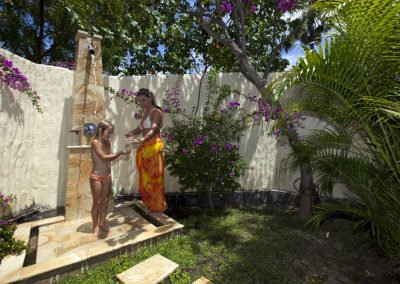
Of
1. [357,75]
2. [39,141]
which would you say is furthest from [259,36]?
[39,141]

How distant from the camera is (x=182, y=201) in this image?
5.30m

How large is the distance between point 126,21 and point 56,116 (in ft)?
10.2

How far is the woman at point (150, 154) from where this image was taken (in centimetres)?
385

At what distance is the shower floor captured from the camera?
265cm

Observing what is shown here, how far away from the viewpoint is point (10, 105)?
3.64m

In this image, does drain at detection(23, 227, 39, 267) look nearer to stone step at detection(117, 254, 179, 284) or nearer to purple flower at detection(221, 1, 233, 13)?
stone step at detection(117, 254, 179, 284)

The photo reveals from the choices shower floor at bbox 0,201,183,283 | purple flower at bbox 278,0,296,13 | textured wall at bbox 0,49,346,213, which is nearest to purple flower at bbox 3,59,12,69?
textured wall at bbox 0,49,346,213

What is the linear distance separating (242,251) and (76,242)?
2.12 meters

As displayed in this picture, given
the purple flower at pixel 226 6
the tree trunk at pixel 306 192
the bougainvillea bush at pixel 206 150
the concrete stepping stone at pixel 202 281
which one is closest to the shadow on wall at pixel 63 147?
the bougainvillea bush at pixel 206 150

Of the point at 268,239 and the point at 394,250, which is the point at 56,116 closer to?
the point at 268,239

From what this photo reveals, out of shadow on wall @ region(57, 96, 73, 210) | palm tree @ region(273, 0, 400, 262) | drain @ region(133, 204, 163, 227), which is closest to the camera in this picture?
palm tree @ region(273, 0, 400, 262)

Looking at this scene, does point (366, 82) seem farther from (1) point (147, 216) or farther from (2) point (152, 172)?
(1) point (147, 216)

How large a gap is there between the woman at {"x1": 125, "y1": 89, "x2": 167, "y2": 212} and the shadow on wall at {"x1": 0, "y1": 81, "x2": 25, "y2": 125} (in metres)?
1.56

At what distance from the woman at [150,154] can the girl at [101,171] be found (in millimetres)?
518
